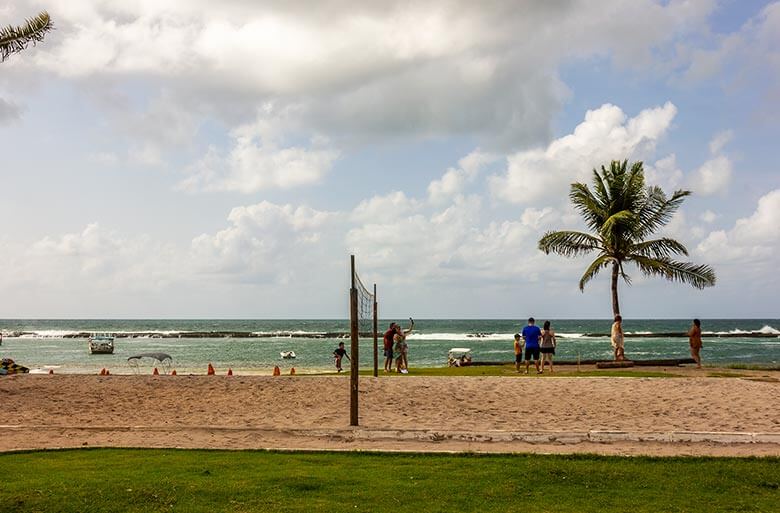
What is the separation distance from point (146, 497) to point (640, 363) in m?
22.4

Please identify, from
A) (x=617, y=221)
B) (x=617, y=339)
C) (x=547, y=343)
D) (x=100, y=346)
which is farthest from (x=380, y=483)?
(x=100, y=346)

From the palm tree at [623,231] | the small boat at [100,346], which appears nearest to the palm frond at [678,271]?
the palm tree at [623,231]

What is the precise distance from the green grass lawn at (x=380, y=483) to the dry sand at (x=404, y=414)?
1.15 metres

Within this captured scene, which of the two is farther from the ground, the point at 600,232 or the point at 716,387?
the point at 600,232

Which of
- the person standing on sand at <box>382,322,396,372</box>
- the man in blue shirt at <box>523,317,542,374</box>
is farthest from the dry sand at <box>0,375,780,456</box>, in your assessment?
the person standing on sand at <box>382,322,396,372</box>

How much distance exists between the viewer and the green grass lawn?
7.98 meters

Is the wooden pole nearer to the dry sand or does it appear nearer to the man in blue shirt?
the dry sand

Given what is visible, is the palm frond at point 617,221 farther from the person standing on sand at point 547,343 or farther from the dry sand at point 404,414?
the dry sand at point 404,414

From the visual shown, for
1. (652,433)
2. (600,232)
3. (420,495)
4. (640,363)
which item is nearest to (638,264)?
(600,232)

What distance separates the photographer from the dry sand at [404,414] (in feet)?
39.3

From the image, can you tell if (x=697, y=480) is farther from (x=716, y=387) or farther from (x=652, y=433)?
(x=716, y=387)

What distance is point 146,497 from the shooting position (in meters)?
8.20

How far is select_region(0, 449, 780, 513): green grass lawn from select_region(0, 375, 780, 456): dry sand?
115 centimetres

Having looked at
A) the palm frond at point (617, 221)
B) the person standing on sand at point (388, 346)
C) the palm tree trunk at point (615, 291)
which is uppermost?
the palm frond at point (617, 221)
